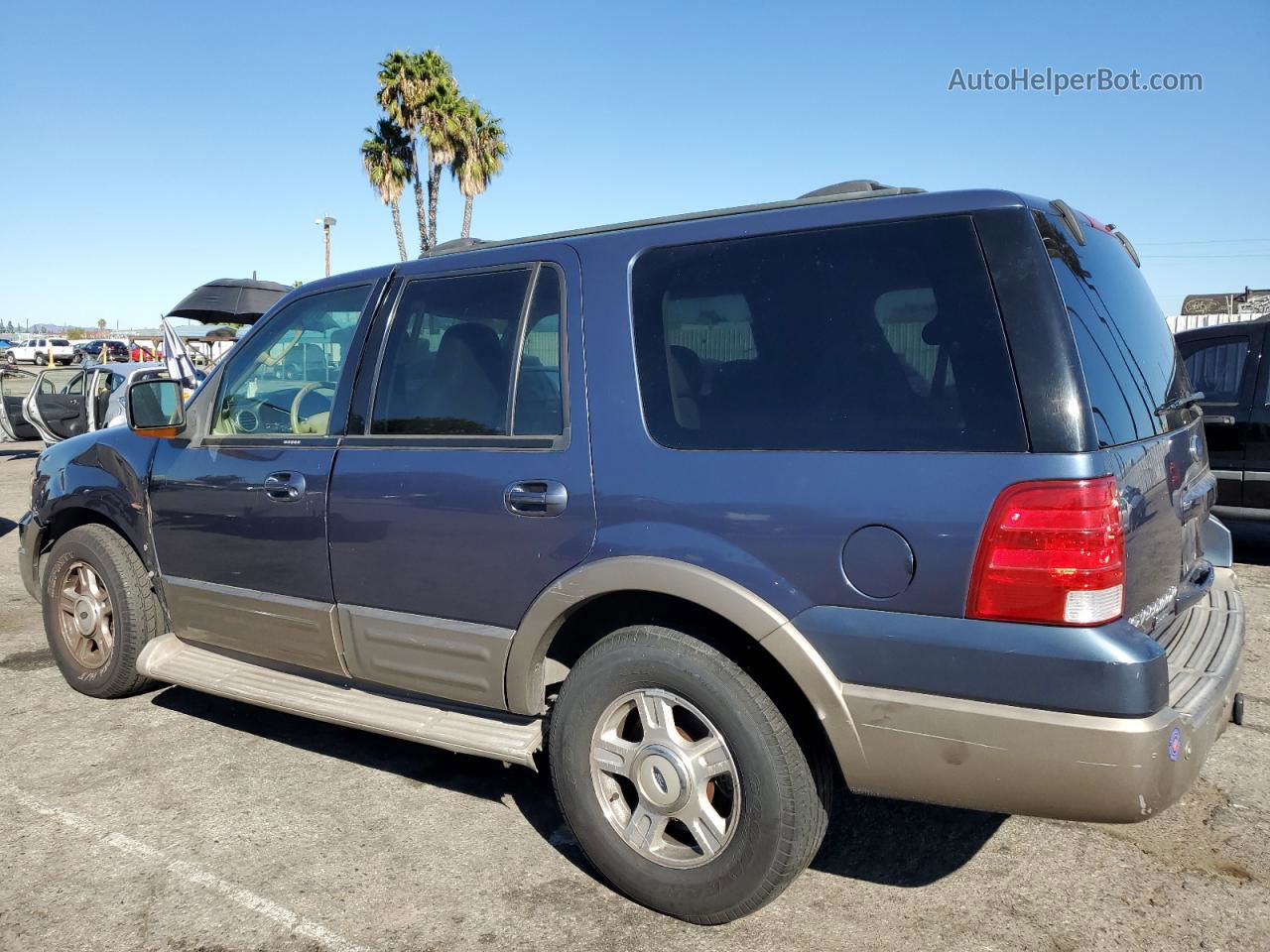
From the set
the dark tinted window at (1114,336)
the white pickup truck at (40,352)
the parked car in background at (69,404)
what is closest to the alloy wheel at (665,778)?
the dark tinted window at (1114,336)

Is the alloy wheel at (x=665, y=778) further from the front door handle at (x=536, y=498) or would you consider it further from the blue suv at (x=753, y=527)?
the front door handle at (x=536, y=498)

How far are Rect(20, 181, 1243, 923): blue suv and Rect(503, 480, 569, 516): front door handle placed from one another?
0.01 metres

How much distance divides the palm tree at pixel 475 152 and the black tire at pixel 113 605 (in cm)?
2680

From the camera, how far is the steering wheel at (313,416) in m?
3.69

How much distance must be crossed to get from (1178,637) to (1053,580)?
0.84 meters

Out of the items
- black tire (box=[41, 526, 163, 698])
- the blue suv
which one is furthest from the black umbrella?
the blue suv

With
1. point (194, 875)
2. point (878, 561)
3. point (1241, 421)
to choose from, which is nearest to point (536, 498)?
point (878, 561)

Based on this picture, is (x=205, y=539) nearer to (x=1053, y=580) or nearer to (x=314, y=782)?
(x=314, y=782)

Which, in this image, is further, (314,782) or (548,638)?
(314,782)

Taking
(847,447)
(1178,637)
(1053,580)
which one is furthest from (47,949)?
(1178,637)

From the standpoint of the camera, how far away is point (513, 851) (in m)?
3.27

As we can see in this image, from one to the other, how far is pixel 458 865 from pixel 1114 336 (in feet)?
8.03

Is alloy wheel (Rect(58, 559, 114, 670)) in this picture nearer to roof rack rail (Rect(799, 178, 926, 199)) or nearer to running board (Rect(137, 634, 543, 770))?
running board (Rect(137, 634, 543, 770))

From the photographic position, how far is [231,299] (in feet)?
49.0
